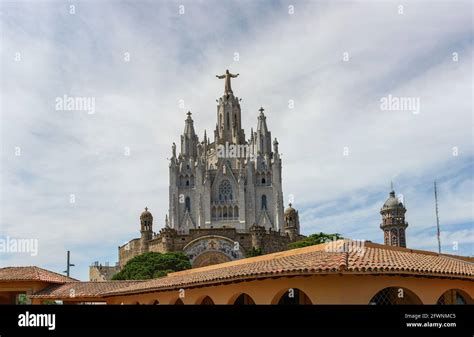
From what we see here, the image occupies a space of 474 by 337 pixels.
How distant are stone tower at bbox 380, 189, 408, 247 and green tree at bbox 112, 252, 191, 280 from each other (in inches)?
1839

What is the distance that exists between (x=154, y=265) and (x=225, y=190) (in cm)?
3445

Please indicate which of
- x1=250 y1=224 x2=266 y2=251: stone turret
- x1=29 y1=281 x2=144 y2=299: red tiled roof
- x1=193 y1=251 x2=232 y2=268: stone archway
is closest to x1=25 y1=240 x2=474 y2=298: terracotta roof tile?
x1=29 y1=281 x2=144 y2=299: red tiled roof

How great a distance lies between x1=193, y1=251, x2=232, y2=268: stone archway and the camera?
6625 centimetres

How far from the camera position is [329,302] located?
17.2m

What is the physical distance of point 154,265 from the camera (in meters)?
62.8

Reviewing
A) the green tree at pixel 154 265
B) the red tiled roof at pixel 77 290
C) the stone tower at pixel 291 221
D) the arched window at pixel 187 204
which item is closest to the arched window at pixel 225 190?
the arched window at pixel 187 204

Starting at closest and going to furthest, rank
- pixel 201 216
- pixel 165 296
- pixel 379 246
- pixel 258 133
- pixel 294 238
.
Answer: pixel 379 246, pixel 165 296, pixel 294 238, pixel 201 216, pixel 258 133

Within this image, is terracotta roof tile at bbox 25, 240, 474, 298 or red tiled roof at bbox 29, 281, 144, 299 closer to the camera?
terracotta roof tile at bbox 25, 240, 474, 298

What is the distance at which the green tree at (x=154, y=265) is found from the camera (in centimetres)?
6194

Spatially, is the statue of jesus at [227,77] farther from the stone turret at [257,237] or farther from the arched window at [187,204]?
the stone turret at [257,237]

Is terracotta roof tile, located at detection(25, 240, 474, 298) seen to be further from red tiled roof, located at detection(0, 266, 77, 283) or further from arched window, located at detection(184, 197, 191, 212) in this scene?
arched window, located at detection(184, 197, 191, 212)
